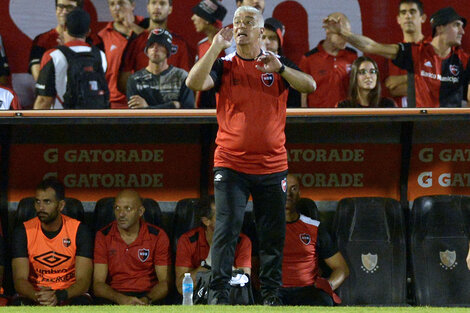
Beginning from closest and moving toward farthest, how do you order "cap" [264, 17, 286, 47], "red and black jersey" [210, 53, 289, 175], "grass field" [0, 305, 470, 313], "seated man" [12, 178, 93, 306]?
1. "grass field" [0, 305, 470, 313]
2. "red and black jersey" [210, 53, 289, 175]
3. "seated man" [12, 178, 93, 306]
4. "cap" [264, 17, 286, 47]

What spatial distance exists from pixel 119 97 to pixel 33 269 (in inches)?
74.3

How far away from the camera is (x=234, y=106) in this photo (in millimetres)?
5035

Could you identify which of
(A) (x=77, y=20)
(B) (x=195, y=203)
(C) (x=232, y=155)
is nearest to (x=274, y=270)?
(C) (x=232, y=155)

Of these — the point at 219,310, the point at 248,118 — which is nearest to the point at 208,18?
the point at 248,118

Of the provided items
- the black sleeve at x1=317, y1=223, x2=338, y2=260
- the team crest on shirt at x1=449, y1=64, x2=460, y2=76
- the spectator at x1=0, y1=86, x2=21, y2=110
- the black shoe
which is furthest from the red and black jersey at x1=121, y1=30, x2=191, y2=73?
the black shoe

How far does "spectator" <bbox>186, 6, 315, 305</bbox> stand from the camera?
15.9ft

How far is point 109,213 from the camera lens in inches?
284

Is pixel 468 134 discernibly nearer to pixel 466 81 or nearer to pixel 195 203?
pixel 466 81

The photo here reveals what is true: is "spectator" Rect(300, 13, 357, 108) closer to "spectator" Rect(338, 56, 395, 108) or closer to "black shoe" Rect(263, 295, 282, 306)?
"spectator" Rect(338, 56, 395, 108)

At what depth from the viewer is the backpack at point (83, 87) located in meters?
6.77

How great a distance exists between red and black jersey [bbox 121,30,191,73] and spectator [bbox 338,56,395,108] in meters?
1.59

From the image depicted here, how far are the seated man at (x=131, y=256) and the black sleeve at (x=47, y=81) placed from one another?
1.09 meters

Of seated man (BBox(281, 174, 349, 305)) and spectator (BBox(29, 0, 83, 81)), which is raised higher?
spectator (BBox(29, 0, 83, 81))

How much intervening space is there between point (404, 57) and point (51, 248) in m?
3.53
